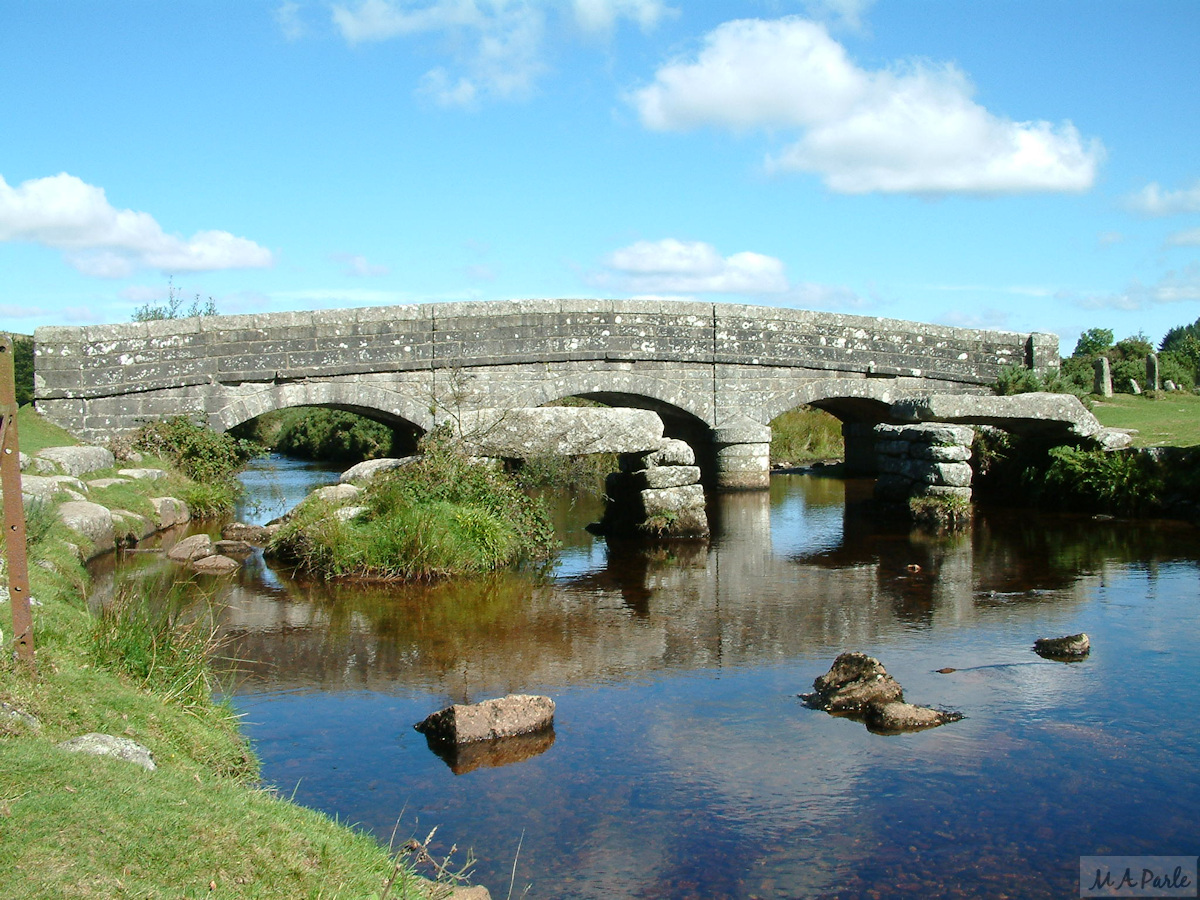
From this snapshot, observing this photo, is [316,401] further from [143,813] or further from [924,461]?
[143,813]

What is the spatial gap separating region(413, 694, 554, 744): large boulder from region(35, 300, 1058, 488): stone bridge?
30.1 ft

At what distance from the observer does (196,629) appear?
6906mm

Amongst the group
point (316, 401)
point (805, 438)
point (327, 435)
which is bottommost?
point (327, 435)

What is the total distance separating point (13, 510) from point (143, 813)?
1.79 metres

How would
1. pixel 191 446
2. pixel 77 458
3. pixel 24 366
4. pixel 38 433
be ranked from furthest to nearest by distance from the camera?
1. pixel 24 366
2. pixel 191 446
3. pixel 38 433
4. pixel 77 458

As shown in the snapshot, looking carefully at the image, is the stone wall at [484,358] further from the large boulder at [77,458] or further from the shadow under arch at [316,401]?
the large boulder at [77,458]

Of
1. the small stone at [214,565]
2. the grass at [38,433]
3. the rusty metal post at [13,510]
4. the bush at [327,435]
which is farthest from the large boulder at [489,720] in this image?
the bush at [327,435]

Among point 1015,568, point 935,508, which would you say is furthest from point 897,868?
point 935,508

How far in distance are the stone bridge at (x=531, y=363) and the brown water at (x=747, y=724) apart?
639 centimetres

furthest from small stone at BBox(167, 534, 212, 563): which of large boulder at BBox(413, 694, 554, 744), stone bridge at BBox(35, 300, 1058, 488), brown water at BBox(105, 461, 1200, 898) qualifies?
large boulder at BBox(413, 694, 554, 744)

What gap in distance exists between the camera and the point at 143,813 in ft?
11.0

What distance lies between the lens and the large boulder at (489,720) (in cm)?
558

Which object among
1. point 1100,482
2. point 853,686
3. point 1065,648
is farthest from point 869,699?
point 1100,482

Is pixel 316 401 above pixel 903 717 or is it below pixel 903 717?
above
